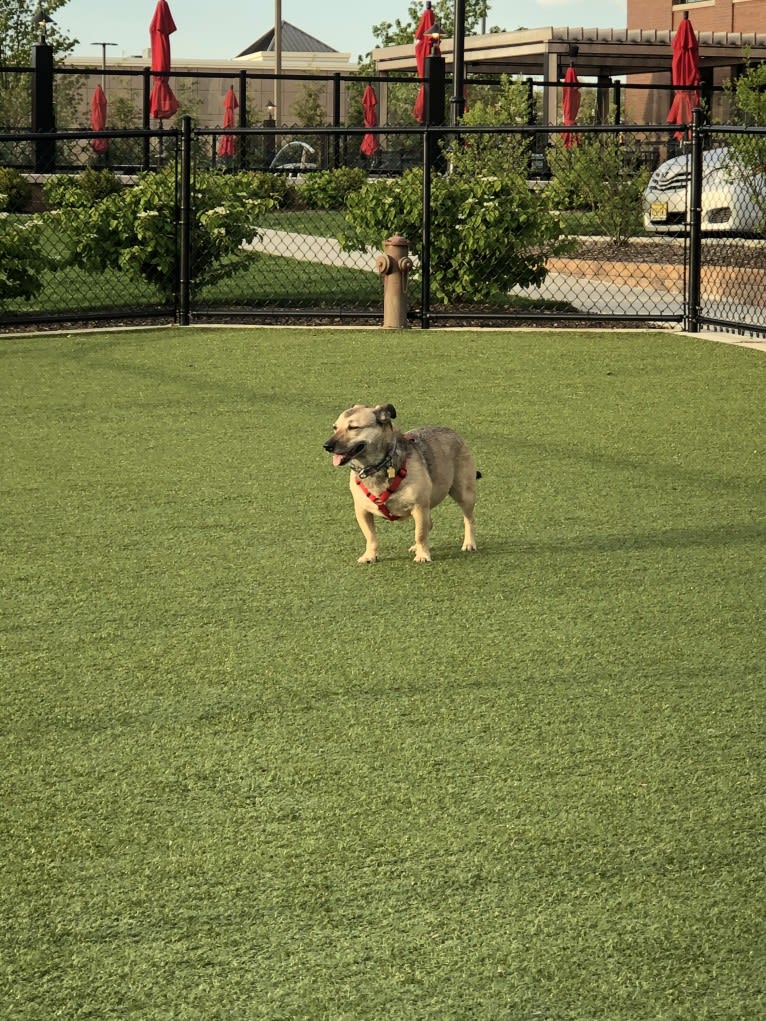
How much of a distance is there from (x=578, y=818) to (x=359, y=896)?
586mm

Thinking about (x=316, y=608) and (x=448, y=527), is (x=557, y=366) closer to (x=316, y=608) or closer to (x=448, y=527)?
(x=448, y=527)

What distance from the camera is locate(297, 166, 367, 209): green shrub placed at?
1938 centimetres

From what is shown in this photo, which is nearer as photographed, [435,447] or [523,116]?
[435,447]

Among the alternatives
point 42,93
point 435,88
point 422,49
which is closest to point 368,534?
point 435,88

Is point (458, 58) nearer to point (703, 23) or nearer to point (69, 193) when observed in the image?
point (69, 193)

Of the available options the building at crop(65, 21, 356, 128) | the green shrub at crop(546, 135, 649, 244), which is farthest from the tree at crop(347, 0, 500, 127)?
the green shrub at crop(546, 135, 649, 244)

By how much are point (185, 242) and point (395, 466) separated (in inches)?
333

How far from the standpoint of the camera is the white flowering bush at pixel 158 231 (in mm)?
13477

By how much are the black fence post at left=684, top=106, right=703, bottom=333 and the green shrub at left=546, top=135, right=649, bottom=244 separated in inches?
213

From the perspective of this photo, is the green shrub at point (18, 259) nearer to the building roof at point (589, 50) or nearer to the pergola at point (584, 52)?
the pergola at point (584, 52)

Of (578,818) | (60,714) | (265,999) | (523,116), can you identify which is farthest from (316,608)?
(523,116)

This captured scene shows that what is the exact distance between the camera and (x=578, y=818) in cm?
340

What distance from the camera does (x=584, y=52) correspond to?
116 ft

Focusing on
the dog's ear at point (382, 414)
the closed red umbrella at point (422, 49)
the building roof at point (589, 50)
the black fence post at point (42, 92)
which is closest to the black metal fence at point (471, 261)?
the dog's ear at point (382, 414)
